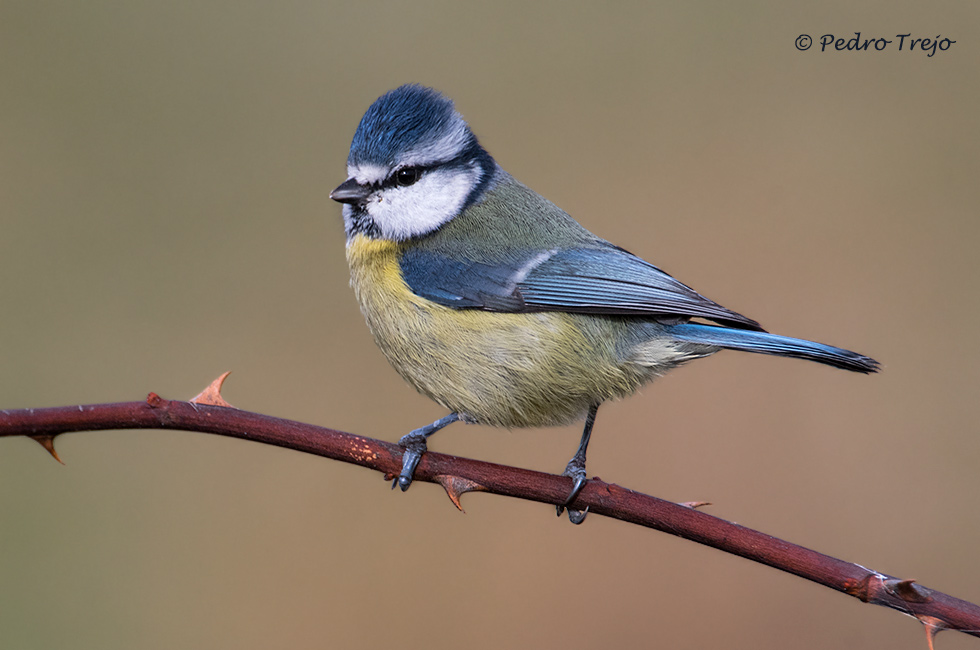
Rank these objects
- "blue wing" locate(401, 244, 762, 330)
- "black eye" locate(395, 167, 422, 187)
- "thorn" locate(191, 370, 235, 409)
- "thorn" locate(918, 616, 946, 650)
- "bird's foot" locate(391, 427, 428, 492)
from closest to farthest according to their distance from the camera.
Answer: "thorn" locate(918, 616, 946, 650) < "thorn" locate(191, 370, 235, 409) < "bird's foot" locate(391, 427, 428, 492) < "blue wing" locate(401, 244, 762, 330) < "black eye" locate(395, 167, 422, 187)

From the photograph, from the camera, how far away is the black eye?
5.04ft

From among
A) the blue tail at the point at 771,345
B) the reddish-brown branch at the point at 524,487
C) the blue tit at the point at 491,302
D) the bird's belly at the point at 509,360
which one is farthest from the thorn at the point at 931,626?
the bird's belly at the point at 509,360

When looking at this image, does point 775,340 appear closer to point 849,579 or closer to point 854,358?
point 854,358

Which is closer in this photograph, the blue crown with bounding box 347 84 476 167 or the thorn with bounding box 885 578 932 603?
the thorn with bounding box 885 578 932 603

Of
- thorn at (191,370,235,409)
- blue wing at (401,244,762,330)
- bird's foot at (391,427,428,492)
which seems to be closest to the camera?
thorn at (191,370,235,409)

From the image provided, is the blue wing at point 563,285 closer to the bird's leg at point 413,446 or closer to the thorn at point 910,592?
the bird's leg at point 413,446

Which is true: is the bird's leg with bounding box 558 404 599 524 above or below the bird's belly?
below

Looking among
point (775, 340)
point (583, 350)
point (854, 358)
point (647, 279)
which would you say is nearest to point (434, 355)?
point (583, 350)

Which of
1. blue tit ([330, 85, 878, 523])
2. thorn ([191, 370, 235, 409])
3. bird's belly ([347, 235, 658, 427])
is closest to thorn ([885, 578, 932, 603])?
blue tit ([330, 85, 878, 523])

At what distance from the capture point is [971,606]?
943 mm

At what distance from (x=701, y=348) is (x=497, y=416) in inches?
15.7

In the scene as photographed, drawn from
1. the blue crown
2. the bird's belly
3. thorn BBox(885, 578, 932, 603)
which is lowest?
thorn BBox(885, 578, 932, 603)

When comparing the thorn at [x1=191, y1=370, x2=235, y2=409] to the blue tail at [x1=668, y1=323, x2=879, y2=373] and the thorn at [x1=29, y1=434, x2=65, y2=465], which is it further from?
the blue tail at [x1=668, y1=323, x2=879, y2=373]

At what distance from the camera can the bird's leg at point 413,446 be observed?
3.95ft
